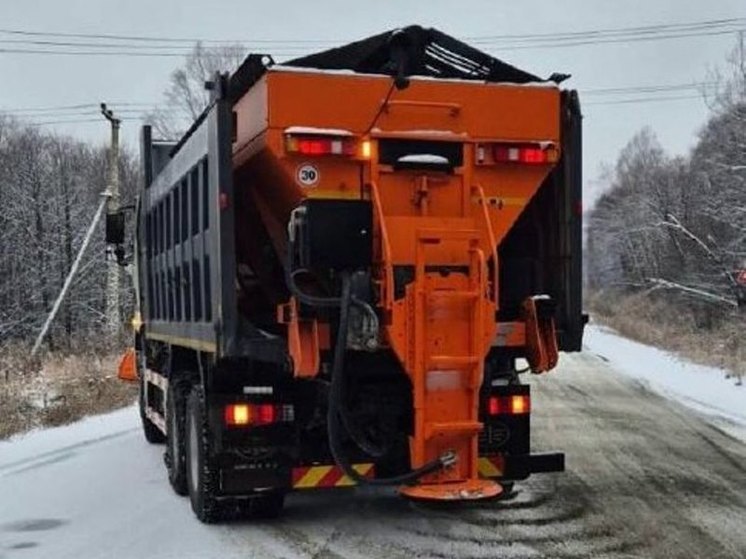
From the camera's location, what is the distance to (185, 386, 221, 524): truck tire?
7281 mm

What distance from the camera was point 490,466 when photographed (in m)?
7.48

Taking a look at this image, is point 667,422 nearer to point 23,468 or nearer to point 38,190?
point 23,468

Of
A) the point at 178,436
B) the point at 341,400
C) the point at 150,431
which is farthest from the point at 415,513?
the point at 150,431

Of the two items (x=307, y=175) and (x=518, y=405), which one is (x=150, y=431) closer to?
(x=518, y=405)

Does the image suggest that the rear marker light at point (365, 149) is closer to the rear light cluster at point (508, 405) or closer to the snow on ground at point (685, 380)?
the rear light cluster at point (508, 405)

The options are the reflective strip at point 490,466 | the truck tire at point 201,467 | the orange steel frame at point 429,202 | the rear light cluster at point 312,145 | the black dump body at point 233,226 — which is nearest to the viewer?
the orange steel frame at point 429,202

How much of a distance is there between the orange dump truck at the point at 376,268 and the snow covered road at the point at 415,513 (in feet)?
1.35

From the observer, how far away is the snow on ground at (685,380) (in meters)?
14.6

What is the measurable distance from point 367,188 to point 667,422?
323 inches

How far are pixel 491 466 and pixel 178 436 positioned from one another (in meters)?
2.77

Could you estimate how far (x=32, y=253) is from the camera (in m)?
46.9

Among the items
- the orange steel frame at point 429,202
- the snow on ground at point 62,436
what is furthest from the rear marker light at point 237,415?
the snow on ground at point 62,436

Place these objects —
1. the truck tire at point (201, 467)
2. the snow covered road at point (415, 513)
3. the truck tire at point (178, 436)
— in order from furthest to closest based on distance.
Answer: the truck tire at point (178, 436) < the truck tire at point (201, 467) < the snow covered road at point (415, 513)

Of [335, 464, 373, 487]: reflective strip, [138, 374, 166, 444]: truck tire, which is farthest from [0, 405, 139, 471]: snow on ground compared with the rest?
[335, 464, 373, 487]: reflective strip
